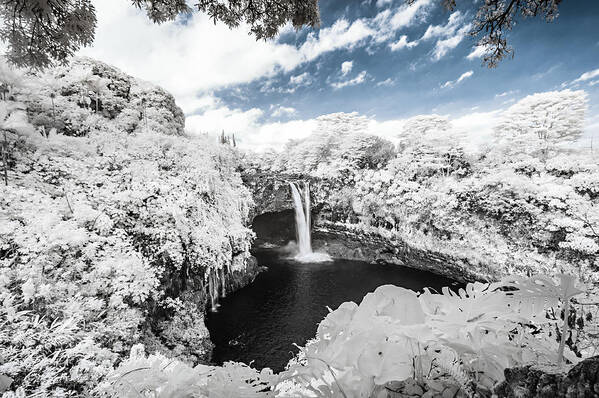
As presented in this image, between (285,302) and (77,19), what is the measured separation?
37.3 ft

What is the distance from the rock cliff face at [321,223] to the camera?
1780 centimetres

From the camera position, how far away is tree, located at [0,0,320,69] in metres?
2.97

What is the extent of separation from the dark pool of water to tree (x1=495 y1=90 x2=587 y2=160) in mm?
→ 10403

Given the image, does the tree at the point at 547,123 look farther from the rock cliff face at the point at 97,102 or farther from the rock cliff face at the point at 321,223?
the rock cliff face at the point at 97,102

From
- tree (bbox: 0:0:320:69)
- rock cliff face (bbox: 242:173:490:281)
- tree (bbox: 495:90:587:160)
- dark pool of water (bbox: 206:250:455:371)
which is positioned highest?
tree (bbox: 495:90:587:160)

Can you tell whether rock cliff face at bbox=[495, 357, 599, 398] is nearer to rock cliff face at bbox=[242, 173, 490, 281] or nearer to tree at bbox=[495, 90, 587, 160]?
rock cliff face at bbox=[242, 173, 490, 281]

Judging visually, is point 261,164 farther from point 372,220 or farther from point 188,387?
point 188,387

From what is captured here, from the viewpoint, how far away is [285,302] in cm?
1195

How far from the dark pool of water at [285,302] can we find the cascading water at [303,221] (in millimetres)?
2214

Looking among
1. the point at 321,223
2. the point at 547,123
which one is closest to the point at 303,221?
the point at 321,223

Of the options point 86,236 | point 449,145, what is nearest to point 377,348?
point 86,236

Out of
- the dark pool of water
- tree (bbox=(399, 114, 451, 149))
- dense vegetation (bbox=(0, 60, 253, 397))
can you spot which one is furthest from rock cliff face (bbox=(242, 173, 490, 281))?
dense vegetation (bbox=(0, 60, 253, 397))

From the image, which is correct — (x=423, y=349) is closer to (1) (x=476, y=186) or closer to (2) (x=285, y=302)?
(2) (x=285, y=302)

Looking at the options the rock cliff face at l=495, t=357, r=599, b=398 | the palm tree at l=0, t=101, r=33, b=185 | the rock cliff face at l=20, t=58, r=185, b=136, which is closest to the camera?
the rock cliff face at l=495, t=357, r=599, b=398
